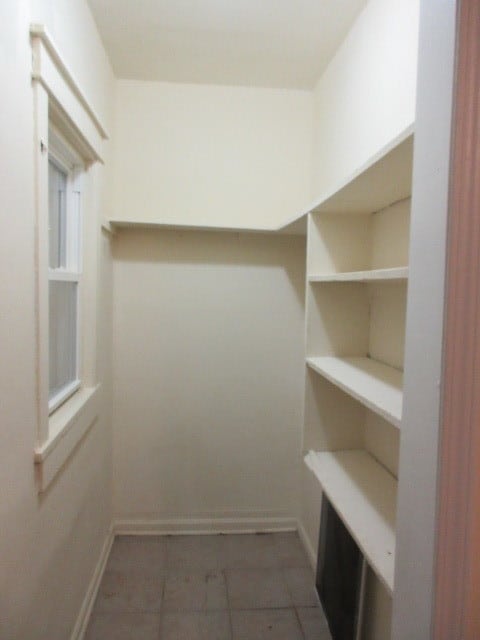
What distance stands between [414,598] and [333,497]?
599 mm

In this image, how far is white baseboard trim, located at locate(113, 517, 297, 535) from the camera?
272 centimetres

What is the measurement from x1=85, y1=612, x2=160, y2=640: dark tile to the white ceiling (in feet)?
9.48

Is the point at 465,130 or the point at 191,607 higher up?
the point at 465,130

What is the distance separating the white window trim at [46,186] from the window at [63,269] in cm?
5

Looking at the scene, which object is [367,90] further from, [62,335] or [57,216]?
[62,335]

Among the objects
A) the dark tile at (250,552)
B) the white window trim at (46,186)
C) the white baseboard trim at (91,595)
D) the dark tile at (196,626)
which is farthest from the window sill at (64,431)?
the dark tile at (250,552)

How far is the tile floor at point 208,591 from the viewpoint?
77.6 inches

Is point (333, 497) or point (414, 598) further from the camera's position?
point (333, 497)

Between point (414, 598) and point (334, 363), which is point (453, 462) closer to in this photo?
point (414, 598)

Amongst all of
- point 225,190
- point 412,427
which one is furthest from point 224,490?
point 412,427

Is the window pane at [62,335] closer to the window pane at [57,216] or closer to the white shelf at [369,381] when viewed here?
the window pane at [57,216]

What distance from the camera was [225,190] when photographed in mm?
2648

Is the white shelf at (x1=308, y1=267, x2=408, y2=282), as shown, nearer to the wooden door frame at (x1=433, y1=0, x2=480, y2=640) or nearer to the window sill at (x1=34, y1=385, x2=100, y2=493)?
the wooden door frame at (x1=433, y1=0, x2=480, y2=640)

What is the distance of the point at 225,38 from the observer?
2098 mm
